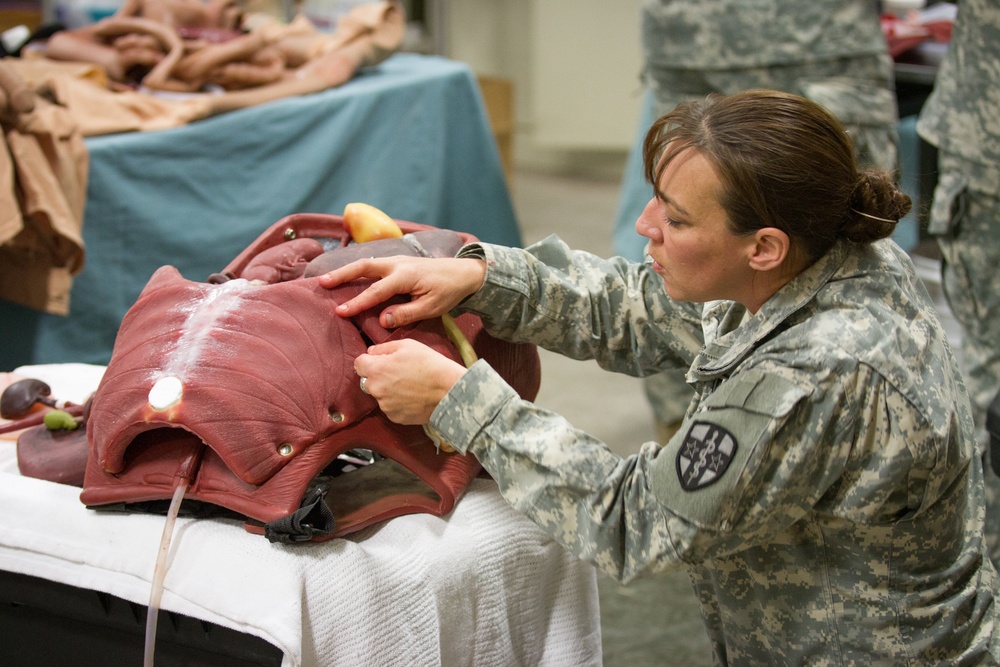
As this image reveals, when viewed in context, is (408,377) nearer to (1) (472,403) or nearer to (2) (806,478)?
(1) (472,403)

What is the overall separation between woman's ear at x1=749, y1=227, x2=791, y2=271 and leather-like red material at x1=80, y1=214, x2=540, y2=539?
0.39 meters

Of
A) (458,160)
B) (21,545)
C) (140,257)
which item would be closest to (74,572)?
(21,545)

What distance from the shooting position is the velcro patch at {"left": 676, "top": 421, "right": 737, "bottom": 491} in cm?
95

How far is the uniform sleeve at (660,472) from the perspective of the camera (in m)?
0.95

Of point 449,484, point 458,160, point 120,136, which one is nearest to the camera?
point 449,484

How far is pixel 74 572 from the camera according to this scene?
1.10m

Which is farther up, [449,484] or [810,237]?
[810,237]

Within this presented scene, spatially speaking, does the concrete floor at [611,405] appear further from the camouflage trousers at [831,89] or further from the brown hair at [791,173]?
the brown hair at [791,173]

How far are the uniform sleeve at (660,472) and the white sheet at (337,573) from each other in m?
0.15

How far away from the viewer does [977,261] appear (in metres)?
2.01

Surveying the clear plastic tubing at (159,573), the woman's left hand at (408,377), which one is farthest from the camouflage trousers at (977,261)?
the clear plastic tubing at (159,573)

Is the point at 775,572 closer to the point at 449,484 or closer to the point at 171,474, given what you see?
the point at 449,484

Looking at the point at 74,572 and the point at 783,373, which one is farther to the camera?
the point at 74,572

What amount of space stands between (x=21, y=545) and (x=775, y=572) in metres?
0.84
